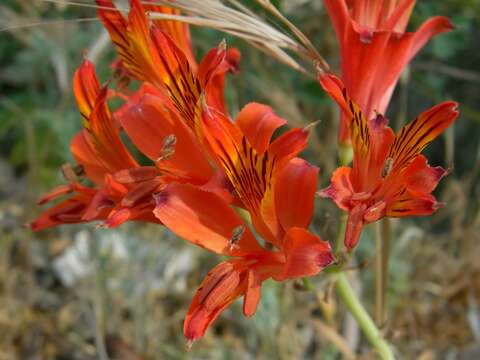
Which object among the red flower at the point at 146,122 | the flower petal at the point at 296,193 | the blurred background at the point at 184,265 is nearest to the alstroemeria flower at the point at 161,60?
the red flower at the point at 146,122

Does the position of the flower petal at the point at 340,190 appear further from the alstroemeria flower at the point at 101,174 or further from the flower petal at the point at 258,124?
the alstroemeria flower at the point at 101,174

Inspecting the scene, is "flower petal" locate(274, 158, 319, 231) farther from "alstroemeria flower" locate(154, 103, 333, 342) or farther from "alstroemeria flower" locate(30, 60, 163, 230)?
"alstroemeria flower" locate(30, 60, 163, 230)

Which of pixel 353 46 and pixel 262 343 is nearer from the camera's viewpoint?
pixel 353 46

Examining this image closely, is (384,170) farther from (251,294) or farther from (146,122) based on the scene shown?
(146,122)

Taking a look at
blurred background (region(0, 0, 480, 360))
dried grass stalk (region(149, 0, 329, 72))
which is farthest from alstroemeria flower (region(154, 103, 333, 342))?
blurred background (region(0, 0, 480, 360))

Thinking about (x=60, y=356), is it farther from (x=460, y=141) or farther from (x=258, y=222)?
(x=460, y=141)

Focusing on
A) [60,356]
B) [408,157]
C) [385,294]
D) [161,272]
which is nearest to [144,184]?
[408,157]
